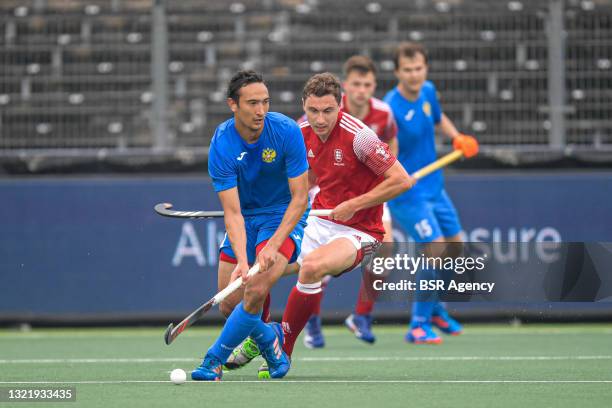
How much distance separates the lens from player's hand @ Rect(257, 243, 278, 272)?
623cm

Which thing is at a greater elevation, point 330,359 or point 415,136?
point 415,136

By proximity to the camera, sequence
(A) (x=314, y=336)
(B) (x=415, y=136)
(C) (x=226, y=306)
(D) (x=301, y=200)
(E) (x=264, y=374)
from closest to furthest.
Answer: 1. (D) (x=301, y=200)
2. (E) (x=264, y=374)
3. (C) (x=226, y=306)
4. (A) (x=314, y=336)
5. (B) (x=415, y=136)

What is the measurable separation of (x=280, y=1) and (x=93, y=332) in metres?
4.43

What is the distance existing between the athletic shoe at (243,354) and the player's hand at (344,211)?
917mm

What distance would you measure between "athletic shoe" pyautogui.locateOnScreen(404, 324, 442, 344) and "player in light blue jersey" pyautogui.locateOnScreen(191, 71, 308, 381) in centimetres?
279

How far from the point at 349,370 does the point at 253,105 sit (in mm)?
1918

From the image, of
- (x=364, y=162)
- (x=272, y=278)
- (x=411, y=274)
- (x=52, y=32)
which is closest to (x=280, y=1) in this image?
(x=52, y=32)

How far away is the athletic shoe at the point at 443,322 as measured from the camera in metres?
9.83

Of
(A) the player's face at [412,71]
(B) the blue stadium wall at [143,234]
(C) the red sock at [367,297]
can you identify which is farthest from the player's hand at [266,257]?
(B) the blue stadium wall at [143,234]

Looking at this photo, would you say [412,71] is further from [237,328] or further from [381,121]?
[237,328]

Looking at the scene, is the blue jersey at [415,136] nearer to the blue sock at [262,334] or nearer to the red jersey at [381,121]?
the red jersey at [381,121]

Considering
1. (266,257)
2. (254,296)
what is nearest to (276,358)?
(254,296)

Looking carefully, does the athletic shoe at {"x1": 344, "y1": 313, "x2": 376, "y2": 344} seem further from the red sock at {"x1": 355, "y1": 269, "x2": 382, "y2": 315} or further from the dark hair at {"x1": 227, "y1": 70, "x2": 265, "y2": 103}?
the dark hair at {"x1": 227, "y1": 70, "x2": 265, "y2": 103}

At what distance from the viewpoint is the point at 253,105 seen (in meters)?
6.25
